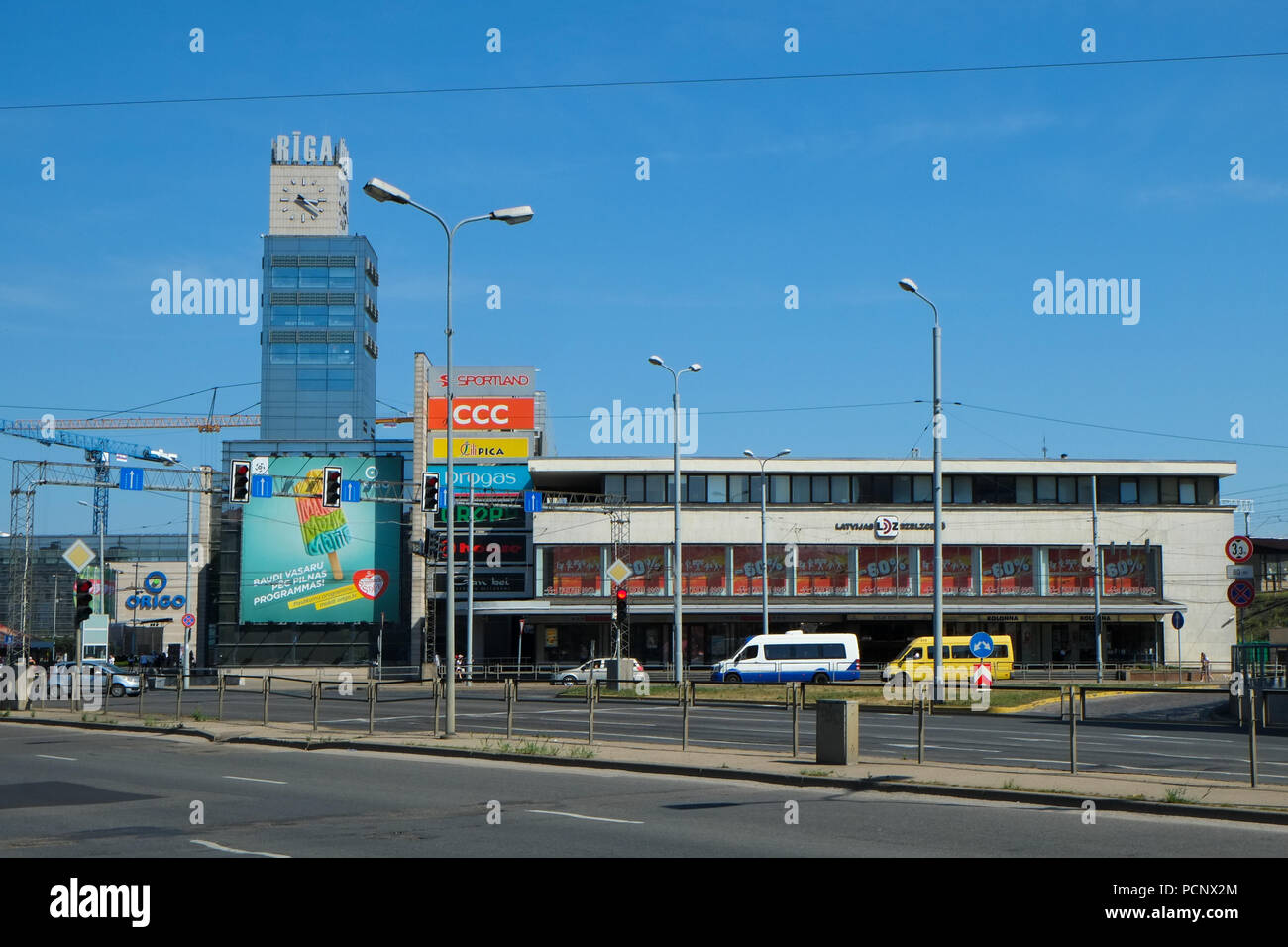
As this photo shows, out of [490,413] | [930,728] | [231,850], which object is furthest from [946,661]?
[231,850]

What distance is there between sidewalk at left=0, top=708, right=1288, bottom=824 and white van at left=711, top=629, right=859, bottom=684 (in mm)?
30571

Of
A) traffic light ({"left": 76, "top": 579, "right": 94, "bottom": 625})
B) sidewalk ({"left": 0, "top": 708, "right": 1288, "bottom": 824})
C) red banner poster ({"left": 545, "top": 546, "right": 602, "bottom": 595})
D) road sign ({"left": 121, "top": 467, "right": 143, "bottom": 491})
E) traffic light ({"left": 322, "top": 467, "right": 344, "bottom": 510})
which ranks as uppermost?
road sign ({"left": 121, "top": 467, "right": 143, "bottom": 491})

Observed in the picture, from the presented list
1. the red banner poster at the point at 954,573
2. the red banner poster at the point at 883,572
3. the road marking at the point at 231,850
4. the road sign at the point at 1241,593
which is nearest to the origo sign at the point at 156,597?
the red banner poster at the point at 883,572

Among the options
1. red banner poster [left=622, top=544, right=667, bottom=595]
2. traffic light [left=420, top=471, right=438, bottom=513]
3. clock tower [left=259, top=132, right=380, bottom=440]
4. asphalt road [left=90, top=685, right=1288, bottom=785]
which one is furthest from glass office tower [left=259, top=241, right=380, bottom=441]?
traffic light [left=420, top=471, right=438, bottom=513]

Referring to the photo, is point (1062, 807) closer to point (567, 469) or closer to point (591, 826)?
point (591, 826)

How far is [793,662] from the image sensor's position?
55250 mm

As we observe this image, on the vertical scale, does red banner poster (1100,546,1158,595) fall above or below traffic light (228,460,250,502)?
below

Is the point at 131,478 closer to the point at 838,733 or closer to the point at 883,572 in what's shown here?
the point at 883,572

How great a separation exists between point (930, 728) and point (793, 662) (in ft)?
86.9

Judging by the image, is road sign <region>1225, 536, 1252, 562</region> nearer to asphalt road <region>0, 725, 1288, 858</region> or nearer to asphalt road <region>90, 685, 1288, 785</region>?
asphalt road <region>90, 685, 1288, 785</region>

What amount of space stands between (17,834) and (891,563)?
2479 inches

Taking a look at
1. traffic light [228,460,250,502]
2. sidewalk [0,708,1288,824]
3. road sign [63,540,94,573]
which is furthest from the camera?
traffic light [228,460,250,502]

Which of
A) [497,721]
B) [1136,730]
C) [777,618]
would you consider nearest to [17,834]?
[497,721]

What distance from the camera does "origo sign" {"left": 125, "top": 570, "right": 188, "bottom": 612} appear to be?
10131cm
